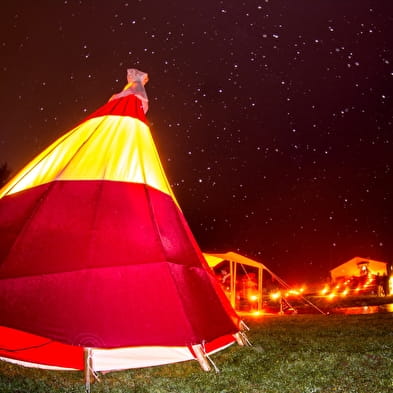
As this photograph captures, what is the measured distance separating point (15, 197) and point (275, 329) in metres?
5.82

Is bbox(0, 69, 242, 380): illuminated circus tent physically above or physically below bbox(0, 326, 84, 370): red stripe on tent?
above

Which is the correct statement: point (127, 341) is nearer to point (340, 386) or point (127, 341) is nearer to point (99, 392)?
point (99, 392)

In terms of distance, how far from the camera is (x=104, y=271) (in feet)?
15.0

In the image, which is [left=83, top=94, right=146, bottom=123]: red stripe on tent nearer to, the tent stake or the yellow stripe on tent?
the yellow stripe on tent

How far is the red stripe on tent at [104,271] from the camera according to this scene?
421 cm

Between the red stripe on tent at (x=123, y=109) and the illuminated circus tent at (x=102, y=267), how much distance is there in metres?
0.48

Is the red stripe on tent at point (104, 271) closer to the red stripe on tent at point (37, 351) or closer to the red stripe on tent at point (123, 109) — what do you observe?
the red stripe on tent at point (37, 351)

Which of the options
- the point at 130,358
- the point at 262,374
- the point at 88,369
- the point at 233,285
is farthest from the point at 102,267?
the point at 233,285

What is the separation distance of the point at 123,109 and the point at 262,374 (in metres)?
4.36

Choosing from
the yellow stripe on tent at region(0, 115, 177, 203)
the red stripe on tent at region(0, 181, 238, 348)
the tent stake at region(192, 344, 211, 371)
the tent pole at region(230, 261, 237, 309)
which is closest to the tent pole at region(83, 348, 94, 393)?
the red stripe on tent at region(0, 181, 238, 348)

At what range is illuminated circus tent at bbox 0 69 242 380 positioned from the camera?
167 inches

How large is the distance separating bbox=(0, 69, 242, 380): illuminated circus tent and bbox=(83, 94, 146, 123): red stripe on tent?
0.48 metres

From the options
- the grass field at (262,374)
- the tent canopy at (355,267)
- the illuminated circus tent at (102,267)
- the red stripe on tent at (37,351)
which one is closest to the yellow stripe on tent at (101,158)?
the illuminated circus tent at (102,267)

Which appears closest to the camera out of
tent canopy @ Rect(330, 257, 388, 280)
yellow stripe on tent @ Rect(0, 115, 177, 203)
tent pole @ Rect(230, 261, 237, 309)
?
yellow stripe on tent @ Rect(0, 115, 177, 203)
